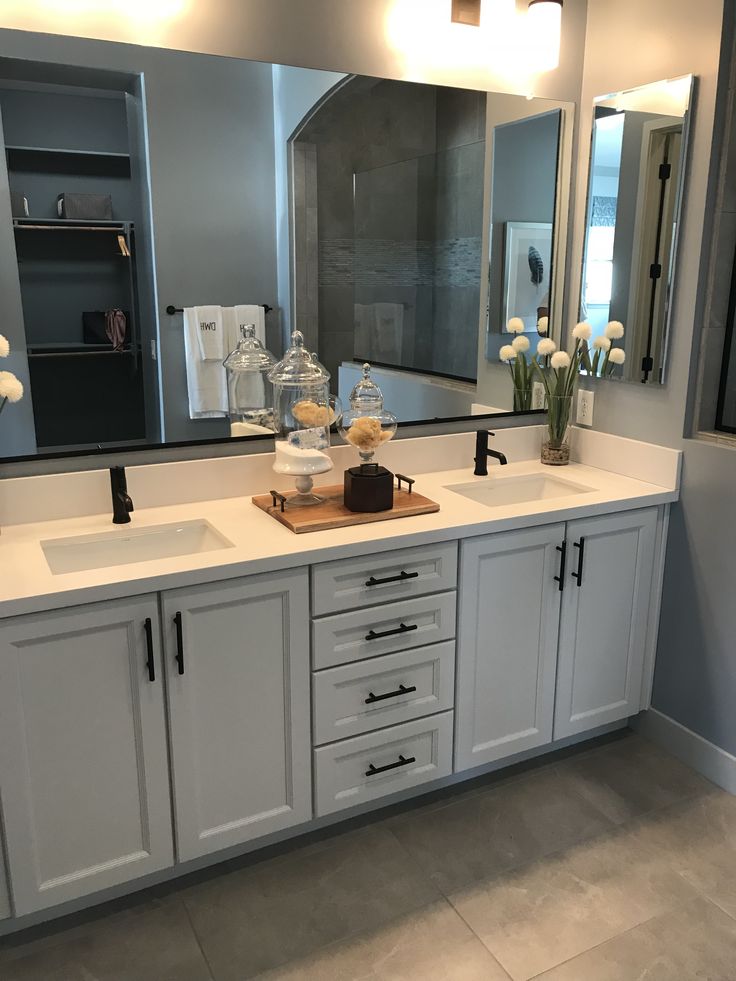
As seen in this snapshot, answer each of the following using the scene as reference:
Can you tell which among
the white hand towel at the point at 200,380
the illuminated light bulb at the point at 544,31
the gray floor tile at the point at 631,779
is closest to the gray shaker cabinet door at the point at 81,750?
the white hand towel at the point at 200,380

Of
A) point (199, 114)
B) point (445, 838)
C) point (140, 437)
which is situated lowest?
point (445, 838)

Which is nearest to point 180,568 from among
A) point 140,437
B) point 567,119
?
point 140,437

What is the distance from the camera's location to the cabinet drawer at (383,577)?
1944 mm

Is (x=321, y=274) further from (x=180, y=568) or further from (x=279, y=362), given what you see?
(x=180, y=568)

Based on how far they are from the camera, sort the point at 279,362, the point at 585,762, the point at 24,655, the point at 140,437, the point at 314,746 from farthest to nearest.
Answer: the point at 585,762, the point at 279,362, the point at 140,437, the point at 314,746, the point at 24,655

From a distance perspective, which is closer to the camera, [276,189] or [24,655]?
[24,655]

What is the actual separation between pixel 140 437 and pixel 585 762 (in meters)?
1.71

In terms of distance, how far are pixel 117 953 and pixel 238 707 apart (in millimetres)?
605

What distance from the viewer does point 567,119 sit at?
2.65m

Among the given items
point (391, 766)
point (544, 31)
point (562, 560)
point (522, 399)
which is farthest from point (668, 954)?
point (544, 31)

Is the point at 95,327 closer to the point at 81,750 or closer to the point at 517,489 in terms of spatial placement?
the point at 81,750

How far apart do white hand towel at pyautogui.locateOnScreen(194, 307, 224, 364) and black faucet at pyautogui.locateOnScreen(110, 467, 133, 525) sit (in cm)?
41

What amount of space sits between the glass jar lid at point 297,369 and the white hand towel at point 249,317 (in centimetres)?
10

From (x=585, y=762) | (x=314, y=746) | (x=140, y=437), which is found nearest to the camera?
(x=314, y=746)
